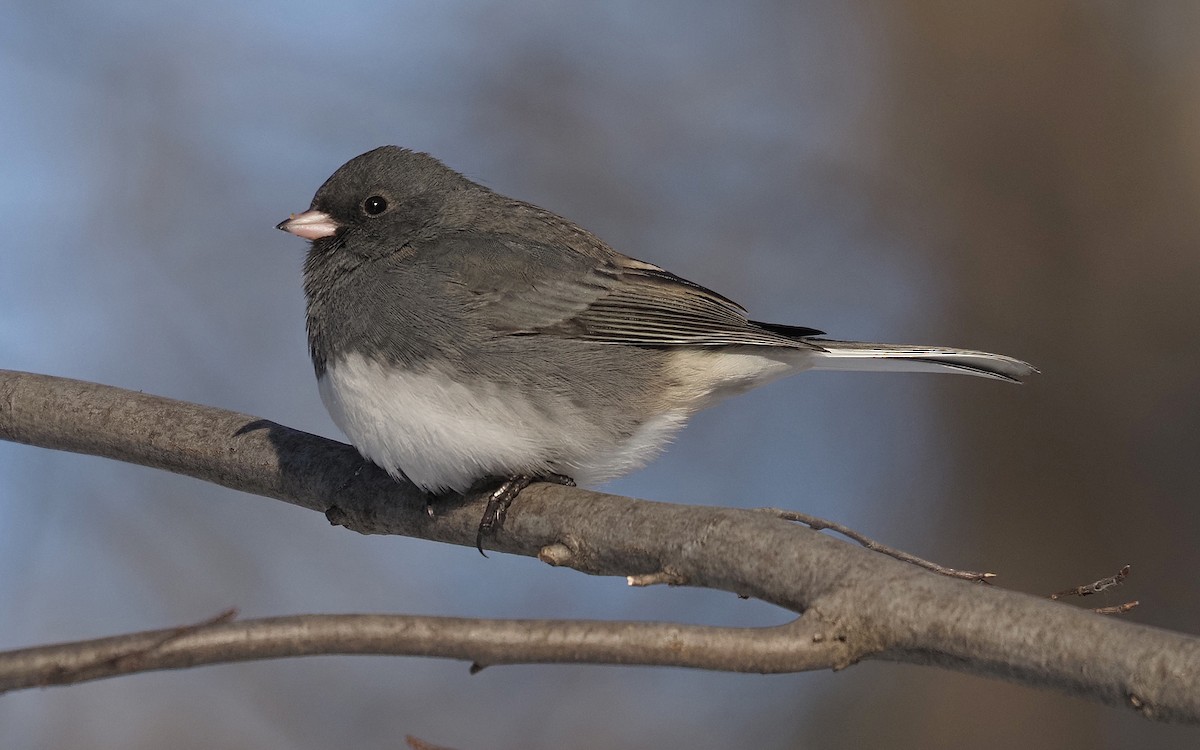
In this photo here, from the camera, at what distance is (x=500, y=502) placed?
317 cm

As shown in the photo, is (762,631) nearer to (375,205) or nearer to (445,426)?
(445,426)

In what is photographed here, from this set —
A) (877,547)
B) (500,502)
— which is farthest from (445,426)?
(877,547)

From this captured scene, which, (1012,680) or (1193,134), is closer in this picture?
(1012,680)

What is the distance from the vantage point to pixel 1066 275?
17.9 ft

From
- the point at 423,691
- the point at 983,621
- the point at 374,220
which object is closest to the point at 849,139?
the point at 374,220

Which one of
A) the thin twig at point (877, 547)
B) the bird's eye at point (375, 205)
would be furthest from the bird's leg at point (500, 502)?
the bird's eye at point (375, 205)

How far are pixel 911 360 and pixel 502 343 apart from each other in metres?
1.21

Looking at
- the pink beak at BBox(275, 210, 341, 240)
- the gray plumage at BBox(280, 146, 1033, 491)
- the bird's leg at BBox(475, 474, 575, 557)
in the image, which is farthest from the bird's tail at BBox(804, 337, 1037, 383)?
the pink beak at BBox(275, 210, 341, 240)

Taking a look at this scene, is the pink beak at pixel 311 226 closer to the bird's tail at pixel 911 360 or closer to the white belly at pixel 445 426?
the white belly at pixel 445 426

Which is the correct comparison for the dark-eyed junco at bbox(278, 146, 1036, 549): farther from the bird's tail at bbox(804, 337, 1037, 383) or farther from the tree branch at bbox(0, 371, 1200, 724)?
the tree branch at bbox(0, 371, 1200, 724)

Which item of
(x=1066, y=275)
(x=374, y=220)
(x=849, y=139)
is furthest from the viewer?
(x=849, y=139)

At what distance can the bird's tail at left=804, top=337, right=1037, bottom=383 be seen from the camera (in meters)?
3.19

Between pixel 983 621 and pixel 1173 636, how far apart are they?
0.99 ft

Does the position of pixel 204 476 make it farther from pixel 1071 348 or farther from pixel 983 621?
pixel 1071 348
